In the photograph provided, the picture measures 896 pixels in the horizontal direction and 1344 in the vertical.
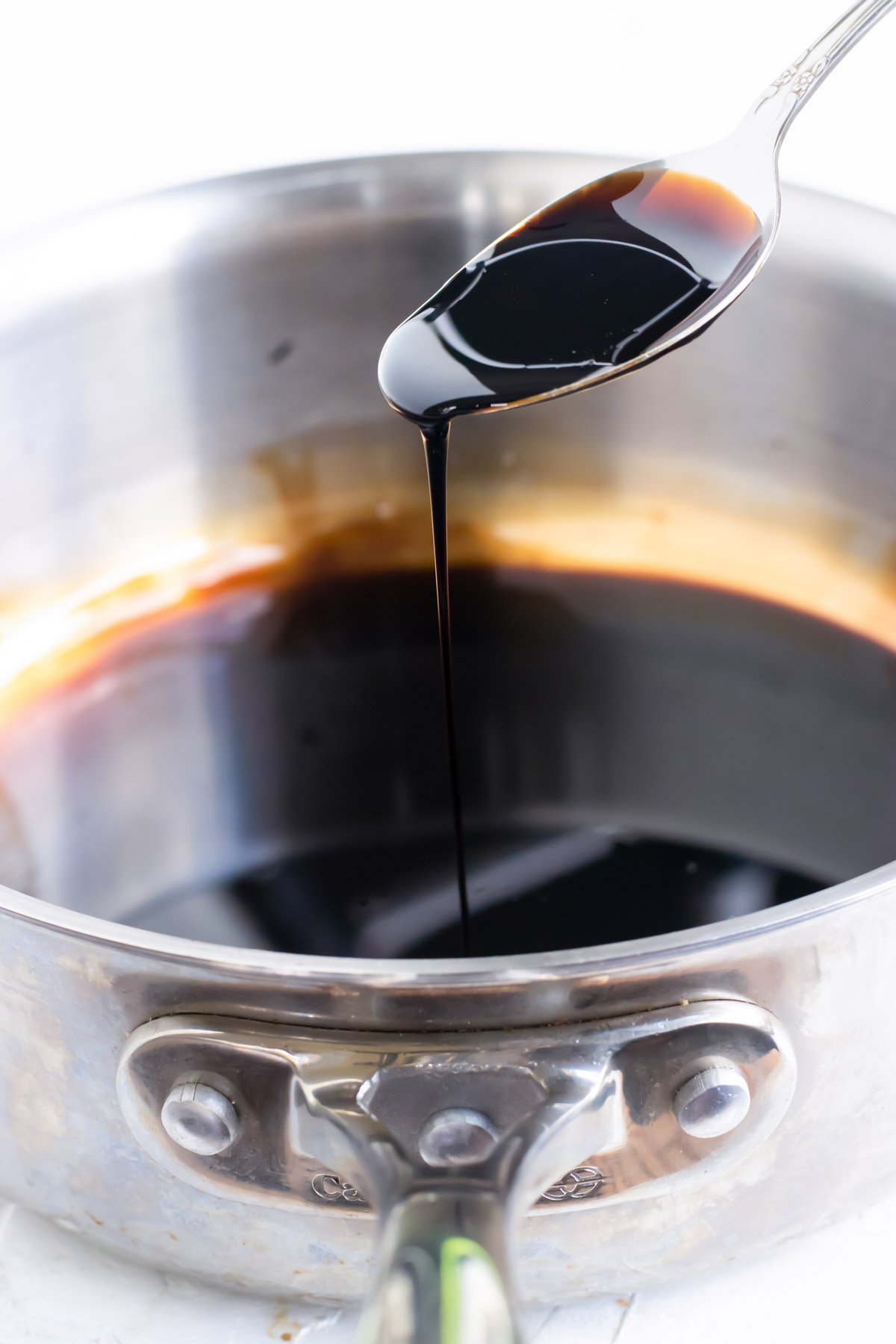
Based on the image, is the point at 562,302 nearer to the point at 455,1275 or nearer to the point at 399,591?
the point at 399,591

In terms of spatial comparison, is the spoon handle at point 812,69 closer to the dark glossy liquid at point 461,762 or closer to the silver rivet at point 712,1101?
the dark glossy liquid at point 461,762

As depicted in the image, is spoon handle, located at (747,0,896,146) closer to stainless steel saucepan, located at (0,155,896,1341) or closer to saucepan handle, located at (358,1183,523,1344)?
stainless steel saucepan, located at (0,155,896,1341)

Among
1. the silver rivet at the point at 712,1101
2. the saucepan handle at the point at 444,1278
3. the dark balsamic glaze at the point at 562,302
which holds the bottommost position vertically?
the saucepan handle at the point at 444,1278

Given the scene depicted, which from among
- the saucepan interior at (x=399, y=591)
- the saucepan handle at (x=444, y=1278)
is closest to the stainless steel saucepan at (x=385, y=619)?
the saucepan interior at (x=399, y=591)

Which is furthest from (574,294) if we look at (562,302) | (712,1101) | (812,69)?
(712,1101)

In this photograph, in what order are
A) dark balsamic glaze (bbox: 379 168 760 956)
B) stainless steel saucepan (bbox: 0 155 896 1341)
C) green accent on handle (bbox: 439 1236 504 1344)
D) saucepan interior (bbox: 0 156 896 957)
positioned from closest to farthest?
1. green accent on handle (bbox: 439 1236 504 1344)
2. stainless steel saucepan (bbox: 0 155 896 1341)
3. dark balsamic glaze (bbox: 379 168 760 956)
4. saucepan interior (bbox: 0 156 896 957)

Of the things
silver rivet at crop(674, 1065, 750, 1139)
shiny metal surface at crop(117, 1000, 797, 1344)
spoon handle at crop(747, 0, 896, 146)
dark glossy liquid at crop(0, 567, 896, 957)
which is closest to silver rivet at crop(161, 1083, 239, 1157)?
shiny metal surface at crop(117, 1000, 797, 1344)

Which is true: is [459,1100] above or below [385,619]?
below
